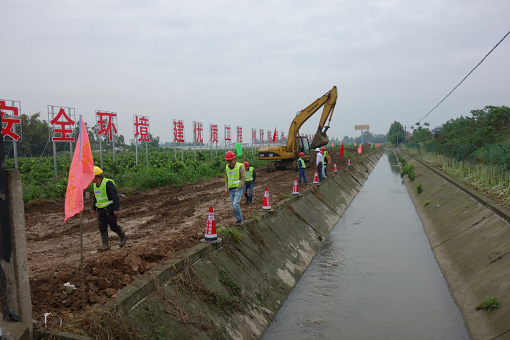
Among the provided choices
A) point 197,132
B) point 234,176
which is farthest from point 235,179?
point 197,132

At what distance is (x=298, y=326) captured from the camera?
6.62 m

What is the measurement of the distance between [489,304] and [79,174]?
656cm

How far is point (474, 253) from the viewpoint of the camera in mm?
8172

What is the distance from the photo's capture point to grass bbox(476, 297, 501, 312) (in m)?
5.88

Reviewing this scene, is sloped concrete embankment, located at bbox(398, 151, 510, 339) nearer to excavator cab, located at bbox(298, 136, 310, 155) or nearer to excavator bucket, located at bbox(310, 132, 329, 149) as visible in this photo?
excavator bucket, located at bbox(310, 132, 329, 149)

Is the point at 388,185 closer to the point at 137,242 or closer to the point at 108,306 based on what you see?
the point at 137,242

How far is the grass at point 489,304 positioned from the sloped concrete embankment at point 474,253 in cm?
8

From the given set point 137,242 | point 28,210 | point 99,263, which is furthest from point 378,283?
point 28,210

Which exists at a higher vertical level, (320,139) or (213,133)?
(213,133)

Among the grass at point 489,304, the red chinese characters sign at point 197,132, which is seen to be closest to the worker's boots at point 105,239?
the grass at point 489,304

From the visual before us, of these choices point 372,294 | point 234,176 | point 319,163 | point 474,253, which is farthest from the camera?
point 319,163

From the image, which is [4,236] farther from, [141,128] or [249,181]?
[141,128]

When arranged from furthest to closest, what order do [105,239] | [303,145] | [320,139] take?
[303,145] < [320,139] < [105,239]

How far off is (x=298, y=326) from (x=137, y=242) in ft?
12.6
